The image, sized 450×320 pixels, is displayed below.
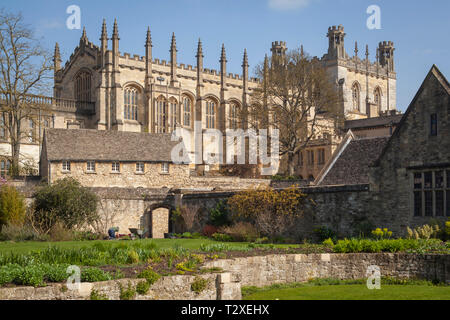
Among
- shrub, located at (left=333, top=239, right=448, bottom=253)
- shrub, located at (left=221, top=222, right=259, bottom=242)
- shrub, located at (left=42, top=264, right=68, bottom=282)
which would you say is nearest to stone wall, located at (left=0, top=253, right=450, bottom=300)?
shrub, located at (left=333, top=239, right=448, bottom=253)

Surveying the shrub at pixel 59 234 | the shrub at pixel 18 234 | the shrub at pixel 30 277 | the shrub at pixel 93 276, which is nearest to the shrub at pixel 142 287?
the shrub at pixel 93 276

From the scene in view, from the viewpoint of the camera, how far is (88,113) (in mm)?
58656

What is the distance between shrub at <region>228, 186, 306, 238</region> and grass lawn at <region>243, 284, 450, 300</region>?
33.3 feet

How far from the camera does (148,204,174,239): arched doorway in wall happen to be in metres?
35.4

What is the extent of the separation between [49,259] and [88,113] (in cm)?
4446

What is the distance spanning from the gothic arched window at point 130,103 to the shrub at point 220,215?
103ft

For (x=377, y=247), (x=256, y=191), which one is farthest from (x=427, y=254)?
(x=256, y=191)

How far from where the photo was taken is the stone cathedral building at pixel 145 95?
57594 millimetres

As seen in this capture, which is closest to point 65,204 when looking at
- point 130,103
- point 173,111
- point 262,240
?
point 262,240

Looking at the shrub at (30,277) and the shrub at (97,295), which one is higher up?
the shrub at (30,277)

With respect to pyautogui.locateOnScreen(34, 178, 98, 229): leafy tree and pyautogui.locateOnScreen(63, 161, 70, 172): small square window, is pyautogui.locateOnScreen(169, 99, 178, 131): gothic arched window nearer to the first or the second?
pyautogui.locateOnScreen(63, 161, 70, 172): small square window

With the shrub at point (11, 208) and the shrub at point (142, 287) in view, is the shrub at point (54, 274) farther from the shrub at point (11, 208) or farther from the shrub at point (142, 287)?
the shrub at point (11, 208)
